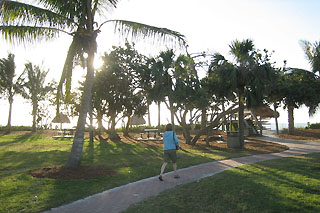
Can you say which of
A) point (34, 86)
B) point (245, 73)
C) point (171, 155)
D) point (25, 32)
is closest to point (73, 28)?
point (25, 32)

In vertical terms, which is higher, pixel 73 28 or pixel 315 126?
pixel 73 28

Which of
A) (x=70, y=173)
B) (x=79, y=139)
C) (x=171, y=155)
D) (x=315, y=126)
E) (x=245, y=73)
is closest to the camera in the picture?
(x=171, y=155)

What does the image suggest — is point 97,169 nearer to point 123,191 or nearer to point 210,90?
point 123,191

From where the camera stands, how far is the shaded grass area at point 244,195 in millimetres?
4680

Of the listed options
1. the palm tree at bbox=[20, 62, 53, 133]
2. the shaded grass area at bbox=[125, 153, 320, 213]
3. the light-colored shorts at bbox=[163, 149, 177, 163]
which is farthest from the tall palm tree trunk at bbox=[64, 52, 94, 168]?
the palm tree at bbox=[20, 62, 53, 133]

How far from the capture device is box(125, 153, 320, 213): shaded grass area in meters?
4.68

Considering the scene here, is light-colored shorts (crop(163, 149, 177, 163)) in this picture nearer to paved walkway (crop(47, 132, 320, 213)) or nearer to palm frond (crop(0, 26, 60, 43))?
paved walkway (crop(47, 132, 320, 213))

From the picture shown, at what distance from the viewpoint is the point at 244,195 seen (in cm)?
536

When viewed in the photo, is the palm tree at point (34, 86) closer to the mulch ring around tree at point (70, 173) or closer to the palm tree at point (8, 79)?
the palm tree at point (8, 79)

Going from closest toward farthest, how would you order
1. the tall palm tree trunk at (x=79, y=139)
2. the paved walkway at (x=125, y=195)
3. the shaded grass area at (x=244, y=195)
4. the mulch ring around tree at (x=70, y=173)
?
the shaded grass area at (x=244, y=195)
the paved walkway at (x=125, y=195)
the mulch ring around tree at (x=70, y=173)
the tall palm tree trunk at (x=79, y=139)

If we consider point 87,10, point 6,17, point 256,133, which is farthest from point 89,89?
point 256,133

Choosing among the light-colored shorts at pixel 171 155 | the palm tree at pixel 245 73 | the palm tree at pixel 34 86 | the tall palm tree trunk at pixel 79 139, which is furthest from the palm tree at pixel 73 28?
the palm tree at pixel 34 86

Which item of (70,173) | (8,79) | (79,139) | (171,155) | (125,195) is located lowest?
(125,195)

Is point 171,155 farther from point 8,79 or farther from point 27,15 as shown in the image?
point 8,79
